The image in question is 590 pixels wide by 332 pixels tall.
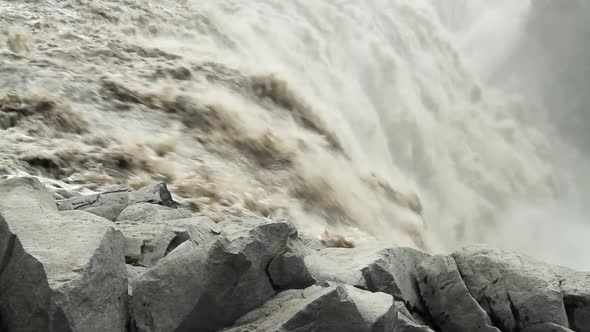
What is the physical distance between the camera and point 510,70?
18453 mm

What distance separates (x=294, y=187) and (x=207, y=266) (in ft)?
17.1

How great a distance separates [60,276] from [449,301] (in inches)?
96.4

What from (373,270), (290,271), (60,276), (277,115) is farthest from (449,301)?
(277,115)

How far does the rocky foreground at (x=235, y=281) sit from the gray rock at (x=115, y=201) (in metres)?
0.15

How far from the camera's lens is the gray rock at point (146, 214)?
4762mm

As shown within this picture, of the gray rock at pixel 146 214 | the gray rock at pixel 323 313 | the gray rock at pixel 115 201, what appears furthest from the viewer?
the gray rock at pixel 115 201

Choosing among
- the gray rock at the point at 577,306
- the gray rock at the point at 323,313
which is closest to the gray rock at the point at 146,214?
the gray rock at the point at 323,313

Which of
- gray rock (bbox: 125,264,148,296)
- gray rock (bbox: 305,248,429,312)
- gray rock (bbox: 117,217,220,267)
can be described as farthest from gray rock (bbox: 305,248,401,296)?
gray rock (bbox: 125,264,148,296)

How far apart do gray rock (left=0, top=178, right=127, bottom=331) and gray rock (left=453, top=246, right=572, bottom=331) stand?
2.36m

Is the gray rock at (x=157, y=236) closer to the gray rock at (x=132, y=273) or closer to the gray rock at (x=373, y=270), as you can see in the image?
the gray rock at (x=132, y=273)

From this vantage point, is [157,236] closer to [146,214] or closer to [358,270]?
[146,214]

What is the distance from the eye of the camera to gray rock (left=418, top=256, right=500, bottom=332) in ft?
14.1

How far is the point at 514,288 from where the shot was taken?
4.46m

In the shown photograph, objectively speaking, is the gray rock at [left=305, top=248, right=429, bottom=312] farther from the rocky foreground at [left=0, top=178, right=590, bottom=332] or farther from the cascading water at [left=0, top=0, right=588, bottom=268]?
the cascading water at [left=0, top=0, right=588, bottom=268]
